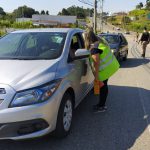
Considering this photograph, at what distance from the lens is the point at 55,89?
468 cm

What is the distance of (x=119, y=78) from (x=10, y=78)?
695 centimetres

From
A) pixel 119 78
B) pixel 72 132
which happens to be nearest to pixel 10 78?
pixel 72 132

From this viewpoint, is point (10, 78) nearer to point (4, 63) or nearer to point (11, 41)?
point (4, 63)

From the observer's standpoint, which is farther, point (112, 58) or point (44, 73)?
point (112, 58)

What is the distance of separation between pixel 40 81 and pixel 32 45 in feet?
5.24

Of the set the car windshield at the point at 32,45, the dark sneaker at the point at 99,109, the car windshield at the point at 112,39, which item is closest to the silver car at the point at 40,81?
the car windshield at the point at 32,45

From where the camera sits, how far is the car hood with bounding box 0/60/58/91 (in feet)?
14.6

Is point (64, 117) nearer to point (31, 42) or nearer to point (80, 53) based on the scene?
point (80, 53)

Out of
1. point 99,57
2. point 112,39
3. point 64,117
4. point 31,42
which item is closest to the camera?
point 64,117

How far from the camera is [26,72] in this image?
15.6 feet

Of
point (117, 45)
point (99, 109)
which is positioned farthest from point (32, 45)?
point (117, 45)

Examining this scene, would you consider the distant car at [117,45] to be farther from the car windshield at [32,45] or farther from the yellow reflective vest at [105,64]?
the car windshield at [32,45]

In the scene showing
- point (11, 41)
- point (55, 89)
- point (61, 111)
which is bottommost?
point (61, 111)

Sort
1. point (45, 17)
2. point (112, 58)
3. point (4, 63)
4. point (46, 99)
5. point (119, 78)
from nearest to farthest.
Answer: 1. point (46, 99)
2. point (4, 63)
3. point (112, 58)
4. point (119, 78)
5. point (45, 17)
